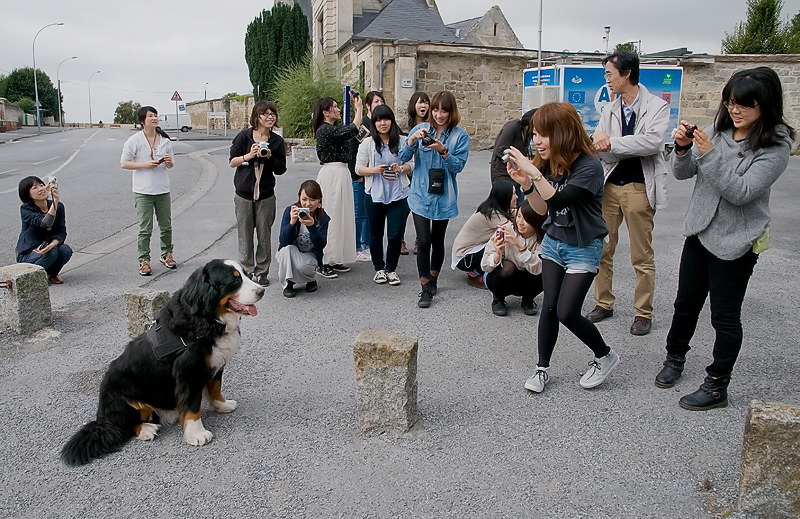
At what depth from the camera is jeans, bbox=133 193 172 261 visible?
7074 millimetres

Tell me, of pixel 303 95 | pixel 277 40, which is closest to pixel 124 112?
pixel 277 40

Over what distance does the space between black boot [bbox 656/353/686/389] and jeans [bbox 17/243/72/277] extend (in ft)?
19.5

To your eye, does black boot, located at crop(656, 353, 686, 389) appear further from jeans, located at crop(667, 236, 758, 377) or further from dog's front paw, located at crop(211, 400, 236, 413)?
dog's front paw, located at crop(211, 400, 236, 413)

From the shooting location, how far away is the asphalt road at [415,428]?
3.03 meters

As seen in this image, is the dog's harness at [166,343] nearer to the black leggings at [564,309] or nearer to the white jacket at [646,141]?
the black leggings at [564,309]

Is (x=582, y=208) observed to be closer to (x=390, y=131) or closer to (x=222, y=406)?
(x=222, y=406)

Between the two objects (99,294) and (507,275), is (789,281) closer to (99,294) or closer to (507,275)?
(507,275)

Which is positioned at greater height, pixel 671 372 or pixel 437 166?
pixel 437 166

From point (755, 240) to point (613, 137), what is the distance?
1.55 m

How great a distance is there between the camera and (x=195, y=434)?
3.50m

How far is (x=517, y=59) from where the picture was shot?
2417 cm

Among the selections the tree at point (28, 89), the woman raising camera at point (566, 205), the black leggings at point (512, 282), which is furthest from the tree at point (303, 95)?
the tree at point (28, 89)

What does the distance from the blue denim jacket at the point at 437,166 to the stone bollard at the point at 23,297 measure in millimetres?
3285

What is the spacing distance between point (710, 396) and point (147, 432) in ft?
10.9
